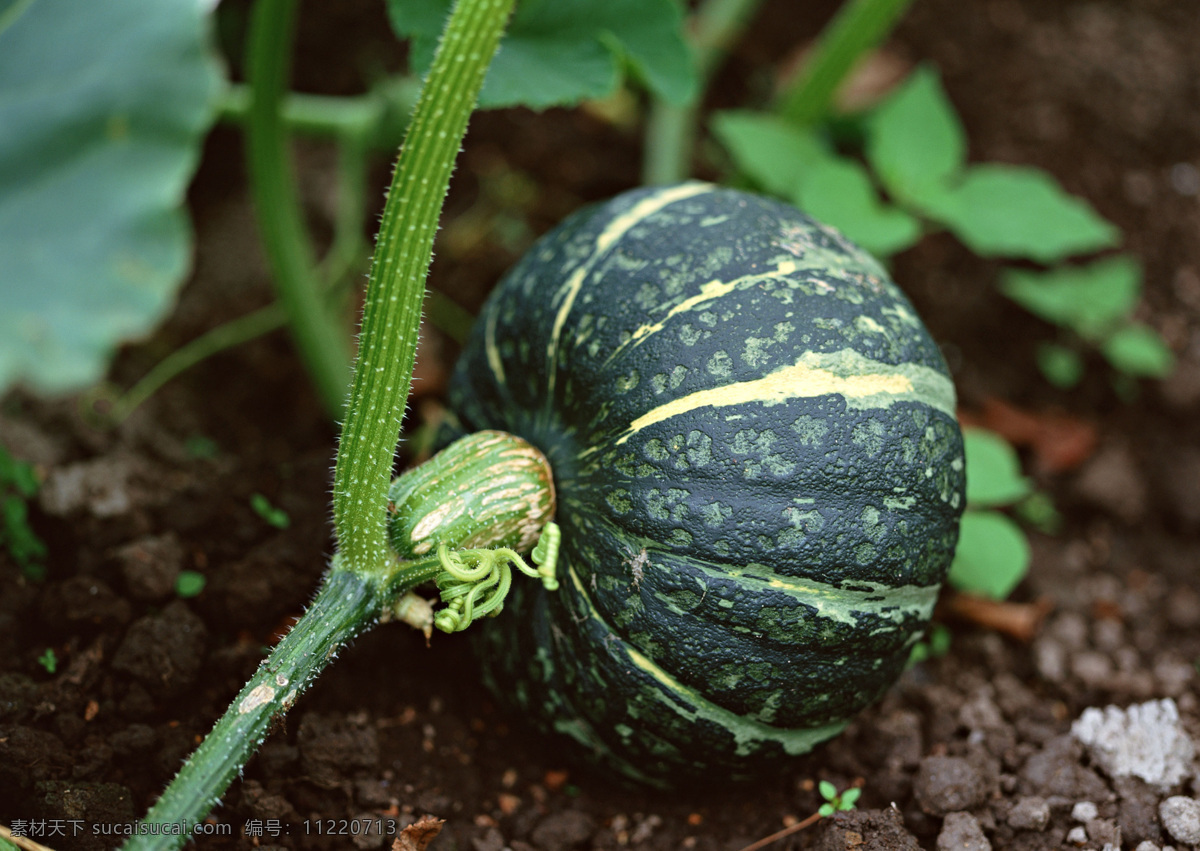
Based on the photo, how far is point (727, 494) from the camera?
1.72m

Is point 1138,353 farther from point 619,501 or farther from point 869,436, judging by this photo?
point 619,501

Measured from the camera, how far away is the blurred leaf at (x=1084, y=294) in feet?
9.98

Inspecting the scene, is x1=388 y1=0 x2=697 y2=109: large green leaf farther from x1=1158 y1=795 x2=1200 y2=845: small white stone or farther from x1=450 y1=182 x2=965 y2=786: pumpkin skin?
x1=1158 y1=795 x2=1200 y2=845: small white stone

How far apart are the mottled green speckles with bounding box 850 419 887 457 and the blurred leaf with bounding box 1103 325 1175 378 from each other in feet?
5.42

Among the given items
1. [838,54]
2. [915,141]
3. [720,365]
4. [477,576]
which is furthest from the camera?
[838,54]

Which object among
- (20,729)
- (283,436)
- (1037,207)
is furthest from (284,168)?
(1037,207)

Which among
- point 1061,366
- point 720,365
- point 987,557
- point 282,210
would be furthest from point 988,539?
point 282,210

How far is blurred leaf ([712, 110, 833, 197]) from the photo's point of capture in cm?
262

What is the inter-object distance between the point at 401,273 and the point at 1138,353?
2369 millimetres

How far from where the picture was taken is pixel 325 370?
273 centimetres

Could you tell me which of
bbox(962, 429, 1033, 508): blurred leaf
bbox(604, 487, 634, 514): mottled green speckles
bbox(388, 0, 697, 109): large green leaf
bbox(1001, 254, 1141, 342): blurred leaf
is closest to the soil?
bbox(1001, 254, 1141, 342): blurred leaf

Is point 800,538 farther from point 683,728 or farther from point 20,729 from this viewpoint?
point 20,729

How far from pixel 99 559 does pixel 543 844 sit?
111 centimetres

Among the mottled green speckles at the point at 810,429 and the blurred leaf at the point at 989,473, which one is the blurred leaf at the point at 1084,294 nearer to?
the blurred leaf at the point at 989,473
